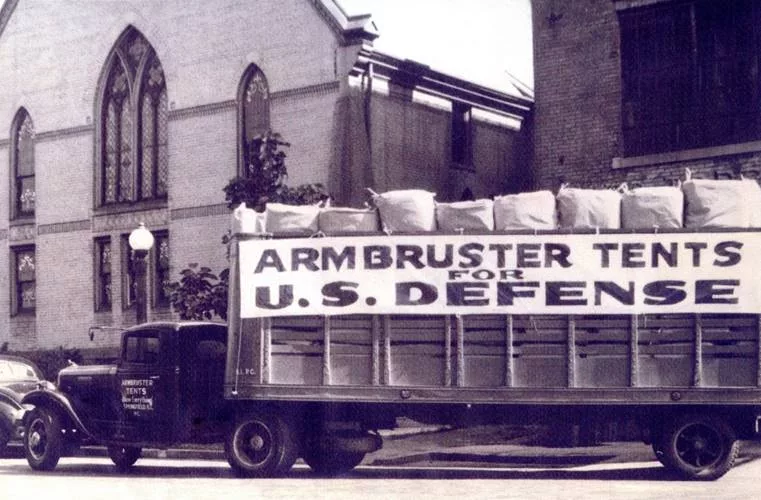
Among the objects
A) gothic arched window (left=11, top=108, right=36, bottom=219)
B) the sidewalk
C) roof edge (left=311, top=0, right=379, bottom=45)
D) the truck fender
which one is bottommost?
the sidewalk

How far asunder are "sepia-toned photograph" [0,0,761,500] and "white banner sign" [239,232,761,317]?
0.02 meters

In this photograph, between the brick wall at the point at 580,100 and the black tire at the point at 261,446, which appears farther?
the brick wall at the point at 580,100

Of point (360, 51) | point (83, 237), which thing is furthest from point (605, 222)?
point (83, 237)

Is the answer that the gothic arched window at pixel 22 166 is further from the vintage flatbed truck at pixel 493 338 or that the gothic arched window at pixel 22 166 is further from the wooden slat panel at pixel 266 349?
the wooden slat panel at pixel 266 349

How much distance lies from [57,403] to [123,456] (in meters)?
1.09

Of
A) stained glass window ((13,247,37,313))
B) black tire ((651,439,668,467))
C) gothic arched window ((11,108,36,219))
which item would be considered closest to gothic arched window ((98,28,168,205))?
gothic arched window ((11,108,36,219))

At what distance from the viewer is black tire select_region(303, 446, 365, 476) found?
15.1 m

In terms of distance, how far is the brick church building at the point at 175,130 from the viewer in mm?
25234

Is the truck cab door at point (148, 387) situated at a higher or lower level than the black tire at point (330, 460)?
higher

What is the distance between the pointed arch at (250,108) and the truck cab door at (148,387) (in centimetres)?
1101

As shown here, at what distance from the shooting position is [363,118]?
25062 mm

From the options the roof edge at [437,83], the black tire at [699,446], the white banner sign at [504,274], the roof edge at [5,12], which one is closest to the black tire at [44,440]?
the white banner sign at [504,274]

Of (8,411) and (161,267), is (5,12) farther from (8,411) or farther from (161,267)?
(8,411)

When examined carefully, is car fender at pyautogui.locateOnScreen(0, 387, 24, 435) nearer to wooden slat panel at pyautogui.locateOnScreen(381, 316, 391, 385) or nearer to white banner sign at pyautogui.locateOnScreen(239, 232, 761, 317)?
white banner sign at pyautogui.locateOnScreen(239, 232, 761, 317)
